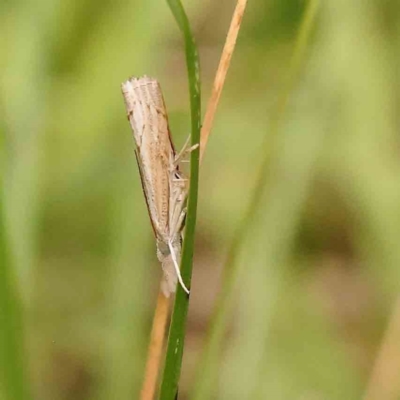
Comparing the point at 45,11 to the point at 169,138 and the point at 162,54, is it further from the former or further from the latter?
the point at 169,138

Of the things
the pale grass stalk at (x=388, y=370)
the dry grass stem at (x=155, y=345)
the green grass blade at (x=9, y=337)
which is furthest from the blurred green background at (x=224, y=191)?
the green grass blade at (x=9, y=337)

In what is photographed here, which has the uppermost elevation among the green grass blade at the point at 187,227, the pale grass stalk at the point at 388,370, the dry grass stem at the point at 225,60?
the dry grass stem at the point at 225,60

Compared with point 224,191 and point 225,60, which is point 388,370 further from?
point 225,60

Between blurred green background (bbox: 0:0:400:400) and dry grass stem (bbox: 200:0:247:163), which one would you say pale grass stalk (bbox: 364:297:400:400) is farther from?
dry grass stem (bbox: 200:0:247:163)

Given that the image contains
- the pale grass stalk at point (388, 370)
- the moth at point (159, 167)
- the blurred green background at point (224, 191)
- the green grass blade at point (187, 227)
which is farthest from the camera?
the blurred green background at point (224, 191)

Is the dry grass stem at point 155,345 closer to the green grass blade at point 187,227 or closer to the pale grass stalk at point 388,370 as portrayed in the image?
the green grass blade at point 187,227

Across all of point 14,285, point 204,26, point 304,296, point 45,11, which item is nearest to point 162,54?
point 204,26

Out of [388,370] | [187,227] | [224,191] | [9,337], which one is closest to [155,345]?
[9,337]
